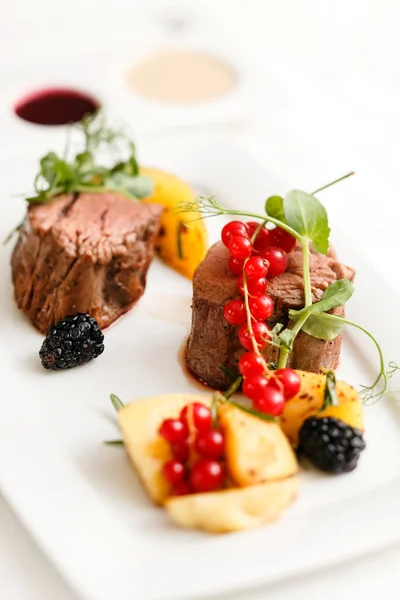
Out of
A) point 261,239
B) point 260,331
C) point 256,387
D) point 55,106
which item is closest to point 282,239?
point 261,239

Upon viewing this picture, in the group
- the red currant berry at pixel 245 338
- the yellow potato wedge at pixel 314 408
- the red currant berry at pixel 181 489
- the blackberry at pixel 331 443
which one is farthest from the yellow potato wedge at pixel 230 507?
the red currant berry at pixel 245 338

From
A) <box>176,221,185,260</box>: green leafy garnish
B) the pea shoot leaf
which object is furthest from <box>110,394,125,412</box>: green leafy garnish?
<box>176,221,185,260</box>: green leafy garnish

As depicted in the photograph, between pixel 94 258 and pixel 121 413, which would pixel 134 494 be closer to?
pixel 121 413

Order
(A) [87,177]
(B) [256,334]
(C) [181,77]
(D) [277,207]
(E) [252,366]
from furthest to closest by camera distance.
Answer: (C) [181,77], (A) [87,177], (D) [277,207], (B) [256,334], (E) [252,366]

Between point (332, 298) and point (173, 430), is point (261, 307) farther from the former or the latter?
point (173, 430)

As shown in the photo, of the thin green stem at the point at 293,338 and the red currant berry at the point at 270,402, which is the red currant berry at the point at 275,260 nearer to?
the thin green stem at the point at 293,338

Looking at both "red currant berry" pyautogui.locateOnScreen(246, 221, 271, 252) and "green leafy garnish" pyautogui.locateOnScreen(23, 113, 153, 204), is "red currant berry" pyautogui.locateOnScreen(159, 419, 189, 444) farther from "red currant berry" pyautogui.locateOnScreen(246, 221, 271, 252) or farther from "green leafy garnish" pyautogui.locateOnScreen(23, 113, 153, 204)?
"green leafy garnish" pyautogui.locateOnScreen(23, 113, 153, 204)
